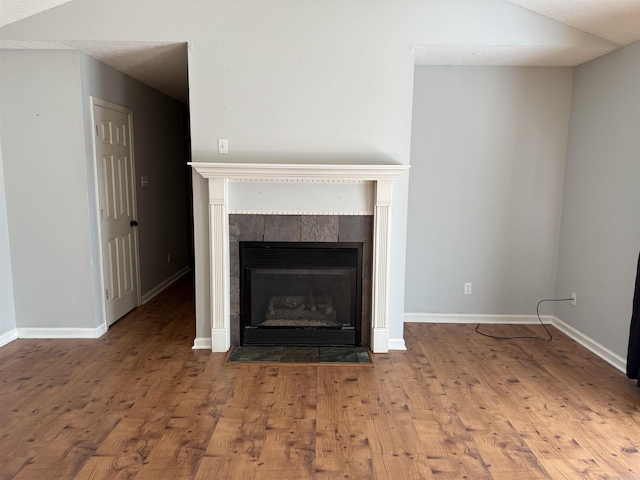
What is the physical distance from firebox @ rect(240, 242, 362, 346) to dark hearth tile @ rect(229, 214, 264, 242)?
0.19 feet

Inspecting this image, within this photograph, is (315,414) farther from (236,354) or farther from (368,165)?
(368,165)

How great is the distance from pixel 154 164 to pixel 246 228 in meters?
2.20

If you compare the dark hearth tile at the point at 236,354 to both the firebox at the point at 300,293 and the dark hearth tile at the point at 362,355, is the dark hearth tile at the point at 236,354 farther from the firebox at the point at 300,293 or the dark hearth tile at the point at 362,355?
the dark hearth tile at the point at 362,355

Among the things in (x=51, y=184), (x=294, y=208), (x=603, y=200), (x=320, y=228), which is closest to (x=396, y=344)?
(x=320, y=228)

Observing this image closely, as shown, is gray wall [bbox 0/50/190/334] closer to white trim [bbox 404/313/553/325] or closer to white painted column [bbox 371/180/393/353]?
white painted column [bbox 371/180/393/353]

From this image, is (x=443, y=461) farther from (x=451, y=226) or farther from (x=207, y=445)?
(x=451, y=226)

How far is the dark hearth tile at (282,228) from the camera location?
138 inches

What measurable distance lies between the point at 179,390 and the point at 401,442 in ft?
4.60

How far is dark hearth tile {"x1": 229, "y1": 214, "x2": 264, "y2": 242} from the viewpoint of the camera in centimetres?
351

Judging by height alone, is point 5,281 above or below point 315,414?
above

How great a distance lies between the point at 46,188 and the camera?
11.9ft

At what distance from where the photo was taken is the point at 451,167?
4.10 meters

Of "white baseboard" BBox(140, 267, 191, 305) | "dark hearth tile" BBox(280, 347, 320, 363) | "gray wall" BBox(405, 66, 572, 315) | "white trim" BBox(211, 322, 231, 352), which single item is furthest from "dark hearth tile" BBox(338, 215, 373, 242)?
"white baseboard" BBox(140, 267, 191, 305)

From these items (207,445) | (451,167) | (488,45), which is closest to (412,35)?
(488,45)
